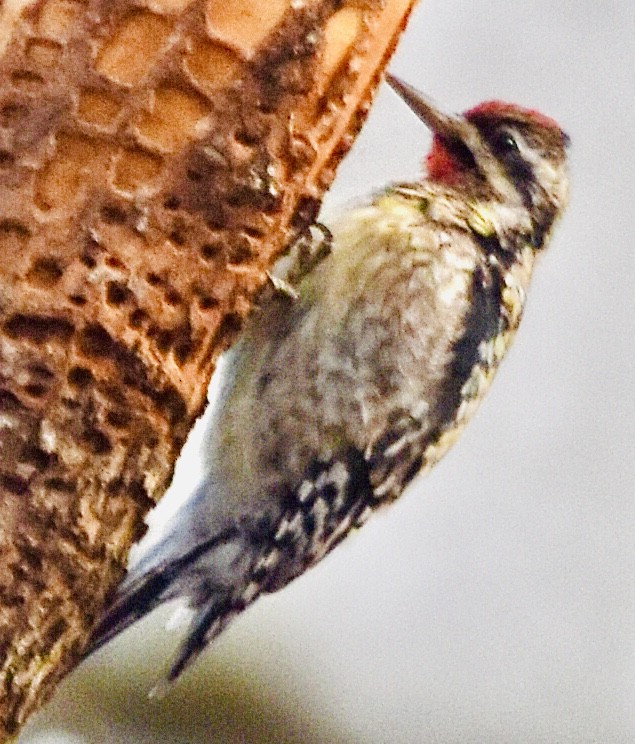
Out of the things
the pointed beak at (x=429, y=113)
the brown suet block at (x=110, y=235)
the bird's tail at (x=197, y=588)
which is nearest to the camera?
the brown suet block at (x=110, y=235)

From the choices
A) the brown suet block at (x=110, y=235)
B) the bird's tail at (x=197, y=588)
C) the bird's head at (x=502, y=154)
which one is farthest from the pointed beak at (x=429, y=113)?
the bird's tail at (x=197, y=588)

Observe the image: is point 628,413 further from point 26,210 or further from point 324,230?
point 26,210

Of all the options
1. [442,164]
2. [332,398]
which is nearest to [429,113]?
[442,164]

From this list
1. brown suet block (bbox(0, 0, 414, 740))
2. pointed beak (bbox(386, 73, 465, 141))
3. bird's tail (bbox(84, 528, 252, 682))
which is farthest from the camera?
pointed beak (bbox(386, 73, 465, 141))

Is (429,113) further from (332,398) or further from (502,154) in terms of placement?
(332,398)

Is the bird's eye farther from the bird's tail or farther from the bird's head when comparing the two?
the bird's tail

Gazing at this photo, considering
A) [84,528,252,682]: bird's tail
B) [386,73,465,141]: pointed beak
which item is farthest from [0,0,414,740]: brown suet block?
[386,73,465,141]: pointed beak

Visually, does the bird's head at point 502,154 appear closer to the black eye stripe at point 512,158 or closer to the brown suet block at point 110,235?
the black eye stripe at point 512,158
